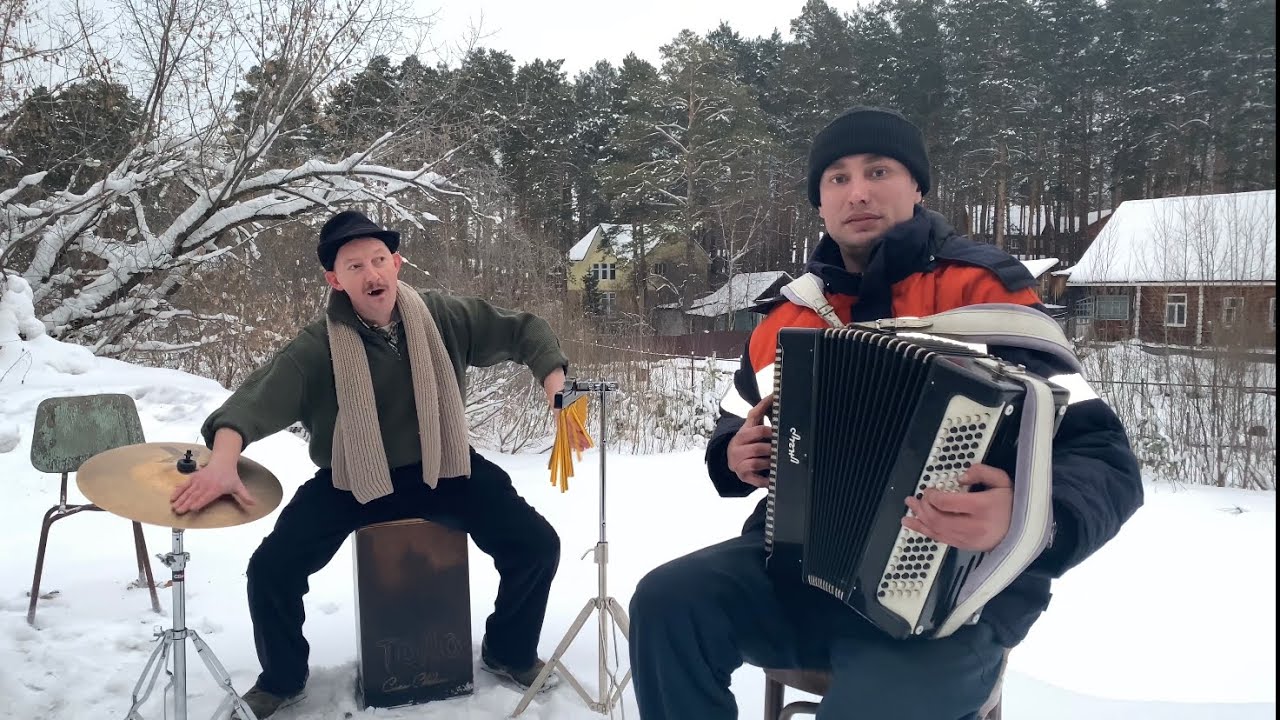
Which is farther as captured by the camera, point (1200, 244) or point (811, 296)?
point (1200, 244)

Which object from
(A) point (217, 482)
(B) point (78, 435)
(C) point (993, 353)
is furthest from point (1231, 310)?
(B) point (78, 435)

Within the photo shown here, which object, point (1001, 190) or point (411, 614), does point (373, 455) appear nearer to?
point (411, 614)

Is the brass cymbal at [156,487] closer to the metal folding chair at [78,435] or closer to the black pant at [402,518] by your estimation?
the black pant at [402,518]

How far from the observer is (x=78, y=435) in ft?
10.5

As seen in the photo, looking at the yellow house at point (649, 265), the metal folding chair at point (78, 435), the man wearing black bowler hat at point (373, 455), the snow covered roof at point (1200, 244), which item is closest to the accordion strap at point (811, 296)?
the man wearing black bowler hat at point (373, 455)

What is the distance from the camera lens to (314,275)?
26.6 feet

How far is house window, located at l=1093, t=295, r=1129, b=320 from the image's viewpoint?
26.7ft

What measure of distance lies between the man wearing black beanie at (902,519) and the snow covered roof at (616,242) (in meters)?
17.3

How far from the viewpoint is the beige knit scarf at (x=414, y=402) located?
2.46 m

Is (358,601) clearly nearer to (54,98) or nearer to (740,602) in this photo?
(740,602)

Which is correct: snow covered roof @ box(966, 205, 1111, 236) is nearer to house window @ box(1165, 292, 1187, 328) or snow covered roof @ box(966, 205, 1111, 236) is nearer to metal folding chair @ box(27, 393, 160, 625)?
house window @ box(1165, 292, 1187, 328)

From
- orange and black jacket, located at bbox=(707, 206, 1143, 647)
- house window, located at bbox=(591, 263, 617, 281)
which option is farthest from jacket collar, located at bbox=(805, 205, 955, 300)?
house window, located at bbox=(591, 263, 617, 281)

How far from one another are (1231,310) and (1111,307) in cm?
250

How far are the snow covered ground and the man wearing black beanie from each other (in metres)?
0.90
